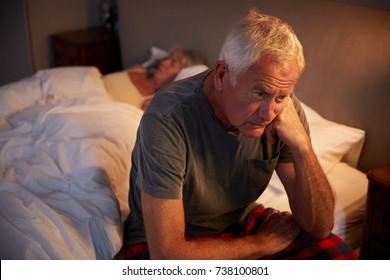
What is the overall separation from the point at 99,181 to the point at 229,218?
424 millimetres

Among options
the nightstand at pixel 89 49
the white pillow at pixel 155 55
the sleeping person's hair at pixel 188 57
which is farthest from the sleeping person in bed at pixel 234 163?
the nightstand at pixel 89 49

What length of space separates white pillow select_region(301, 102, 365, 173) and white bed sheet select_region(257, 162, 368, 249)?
3.1 inches

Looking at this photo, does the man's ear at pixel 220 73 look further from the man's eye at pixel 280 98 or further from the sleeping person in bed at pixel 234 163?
the man's eye at pixel 280 98

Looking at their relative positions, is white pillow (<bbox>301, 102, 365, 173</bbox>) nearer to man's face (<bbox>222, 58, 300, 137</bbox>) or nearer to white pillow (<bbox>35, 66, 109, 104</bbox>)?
man's face (<bbox>222, 58, 300, 137</bbox>)

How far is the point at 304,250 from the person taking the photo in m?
1.26

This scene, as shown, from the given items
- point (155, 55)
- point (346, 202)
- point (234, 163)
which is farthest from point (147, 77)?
point (234, 163)

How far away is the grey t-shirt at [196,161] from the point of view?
1.07 m

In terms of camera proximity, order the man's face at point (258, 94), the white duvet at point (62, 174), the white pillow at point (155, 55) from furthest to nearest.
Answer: the white pillow at point (155, 55), the white duvet at point (62, 174), the man's face at point (258, 94)

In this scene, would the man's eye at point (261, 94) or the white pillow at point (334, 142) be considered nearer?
the man's eye at point (261, 94)

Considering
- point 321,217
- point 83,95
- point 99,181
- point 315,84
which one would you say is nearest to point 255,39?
point 321,217

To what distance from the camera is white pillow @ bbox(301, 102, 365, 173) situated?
1.68 meters

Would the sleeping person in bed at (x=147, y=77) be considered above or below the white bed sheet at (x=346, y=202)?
above

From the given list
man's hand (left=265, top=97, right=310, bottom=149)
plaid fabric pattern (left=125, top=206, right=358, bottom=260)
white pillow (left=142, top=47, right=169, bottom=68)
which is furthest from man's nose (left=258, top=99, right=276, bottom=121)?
white pillow (left=142, top=47, right=169, bottom=68)

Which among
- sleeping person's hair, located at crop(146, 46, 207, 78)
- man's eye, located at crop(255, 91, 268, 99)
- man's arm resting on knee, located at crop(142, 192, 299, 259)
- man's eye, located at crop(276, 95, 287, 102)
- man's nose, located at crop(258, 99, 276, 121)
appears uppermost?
man's eye, located at crop(255, 91, 268, 99)
